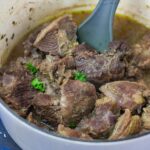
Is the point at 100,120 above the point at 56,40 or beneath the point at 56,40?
beneath

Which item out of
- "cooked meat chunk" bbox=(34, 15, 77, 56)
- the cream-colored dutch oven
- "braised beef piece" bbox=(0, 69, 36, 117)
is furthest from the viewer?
"cooked meat chunk" bbox=(34, 15, 77, 56)

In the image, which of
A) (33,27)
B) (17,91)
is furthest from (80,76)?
(33,27)

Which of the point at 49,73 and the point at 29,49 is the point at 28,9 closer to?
the point at 29,49

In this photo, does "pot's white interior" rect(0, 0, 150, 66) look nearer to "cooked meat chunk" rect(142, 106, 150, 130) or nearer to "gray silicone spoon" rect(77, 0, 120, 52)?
"gray silicone spoon" rect(77, 0, 120, 52)

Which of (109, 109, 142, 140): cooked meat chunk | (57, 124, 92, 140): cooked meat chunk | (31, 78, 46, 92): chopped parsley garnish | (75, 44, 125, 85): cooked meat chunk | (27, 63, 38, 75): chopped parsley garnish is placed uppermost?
(75, 44, 125, 85): cooked meat chunk

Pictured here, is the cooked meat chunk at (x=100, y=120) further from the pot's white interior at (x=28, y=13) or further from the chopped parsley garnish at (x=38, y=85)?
the pot's white interior at (x=28, y=13)

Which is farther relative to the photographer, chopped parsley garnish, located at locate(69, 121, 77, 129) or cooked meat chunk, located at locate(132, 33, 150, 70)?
cooked meat chunk, located at locate(132, 33, 150, 70)

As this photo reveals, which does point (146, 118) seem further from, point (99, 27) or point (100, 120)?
point (99, 27)

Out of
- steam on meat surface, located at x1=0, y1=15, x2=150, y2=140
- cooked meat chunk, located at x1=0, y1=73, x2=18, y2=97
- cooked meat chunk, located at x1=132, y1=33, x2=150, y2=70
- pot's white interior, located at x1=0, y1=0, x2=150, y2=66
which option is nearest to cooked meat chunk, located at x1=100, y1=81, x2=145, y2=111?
steam on meat surface, located at x1=0, y1=15, x2=150, y2=140

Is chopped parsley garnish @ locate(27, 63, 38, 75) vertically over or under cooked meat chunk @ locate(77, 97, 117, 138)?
over
